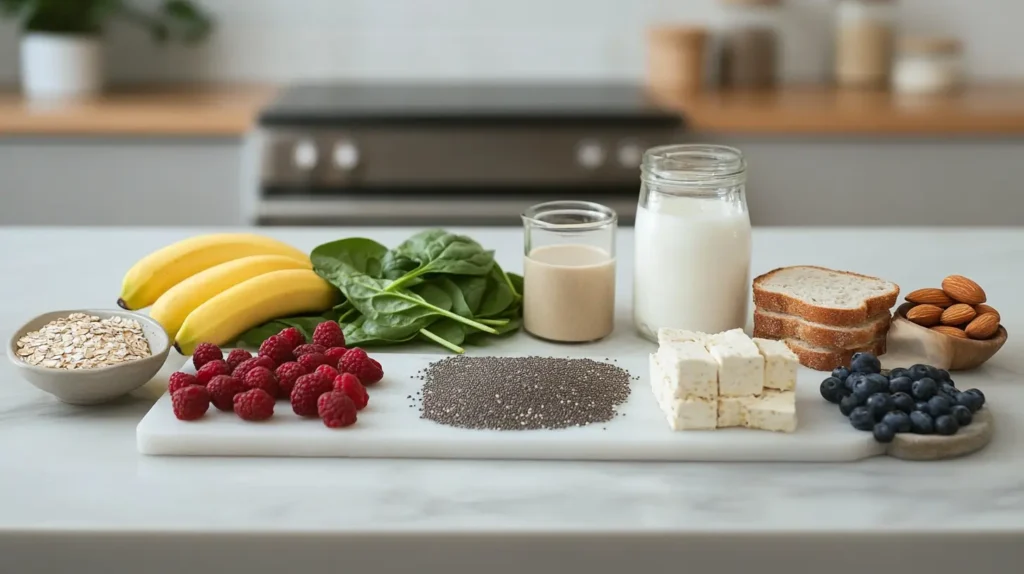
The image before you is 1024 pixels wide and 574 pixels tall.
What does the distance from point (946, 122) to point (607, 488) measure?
2229 millimetres

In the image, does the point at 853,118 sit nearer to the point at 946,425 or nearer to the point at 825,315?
the point at 825,315

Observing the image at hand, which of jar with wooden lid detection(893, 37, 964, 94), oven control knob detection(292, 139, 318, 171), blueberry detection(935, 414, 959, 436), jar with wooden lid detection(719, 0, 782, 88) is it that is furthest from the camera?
jar with wooden lid detection(719, 0, 782, 88)

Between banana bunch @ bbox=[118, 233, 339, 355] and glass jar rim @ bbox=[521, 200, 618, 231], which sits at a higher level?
glass jar rim @ bbox=[521, 200, 618, 231]

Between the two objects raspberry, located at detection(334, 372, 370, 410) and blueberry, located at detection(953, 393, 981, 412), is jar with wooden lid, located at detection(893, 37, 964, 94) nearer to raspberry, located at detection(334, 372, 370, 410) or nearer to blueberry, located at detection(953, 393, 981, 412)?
blueberry, located at detection(953, 393, 981, 412)

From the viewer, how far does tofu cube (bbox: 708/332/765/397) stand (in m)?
1.11

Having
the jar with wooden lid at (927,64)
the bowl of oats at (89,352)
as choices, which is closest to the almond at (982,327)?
the bowl of oats at (89,352)

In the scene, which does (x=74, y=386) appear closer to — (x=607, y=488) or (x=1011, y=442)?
(x=607, y=488)

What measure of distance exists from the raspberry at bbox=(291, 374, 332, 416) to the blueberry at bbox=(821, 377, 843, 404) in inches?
21.6

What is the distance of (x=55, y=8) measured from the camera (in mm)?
3182

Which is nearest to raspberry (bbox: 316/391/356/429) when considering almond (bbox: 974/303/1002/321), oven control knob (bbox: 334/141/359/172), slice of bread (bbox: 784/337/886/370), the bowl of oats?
the bowl of oats

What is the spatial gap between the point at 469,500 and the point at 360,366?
0.28 meters

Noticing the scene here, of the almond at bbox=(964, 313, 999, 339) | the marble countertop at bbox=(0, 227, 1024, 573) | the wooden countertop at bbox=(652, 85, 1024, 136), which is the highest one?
the wooden countertop at bbox=(652, 85, 1024, 136)

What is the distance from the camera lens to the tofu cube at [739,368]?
43.8 inches

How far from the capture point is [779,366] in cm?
113
